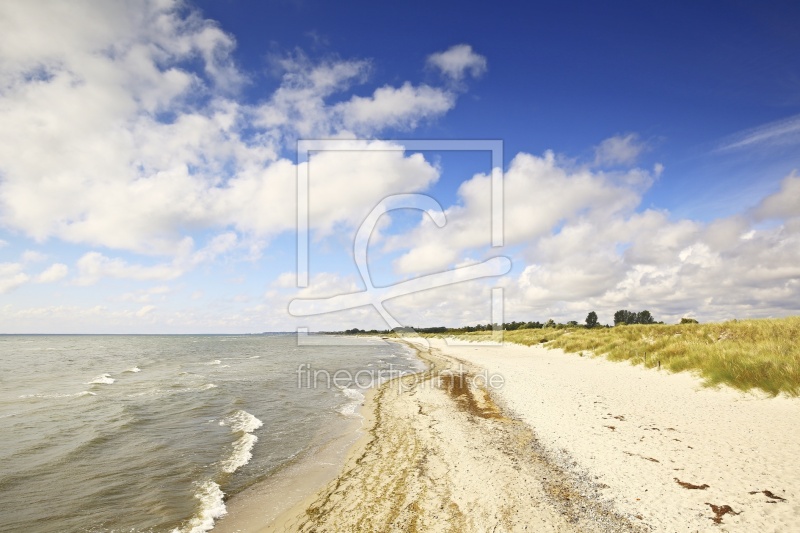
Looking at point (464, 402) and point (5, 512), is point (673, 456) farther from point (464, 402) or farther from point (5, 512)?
point (5, 512)

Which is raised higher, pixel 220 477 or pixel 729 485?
pixel 729 485

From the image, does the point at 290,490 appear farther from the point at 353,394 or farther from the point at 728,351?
the point at 728,351

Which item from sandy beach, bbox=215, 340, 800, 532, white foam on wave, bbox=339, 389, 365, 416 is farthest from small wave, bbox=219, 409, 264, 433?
sandy beach, bbox=215, 340, 800, 532

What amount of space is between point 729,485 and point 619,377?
13.0m

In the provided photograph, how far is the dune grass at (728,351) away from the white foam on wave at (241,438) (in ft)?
51.4

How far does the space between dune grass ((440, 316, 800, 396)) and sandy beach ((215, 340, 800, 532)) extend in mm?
680

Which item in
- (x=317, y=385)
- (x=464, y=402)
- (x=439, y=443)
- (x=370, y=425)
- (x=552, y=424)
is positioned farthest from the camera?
(x=317, y=385)

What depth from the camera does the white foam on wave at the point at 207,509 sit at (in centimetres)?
686

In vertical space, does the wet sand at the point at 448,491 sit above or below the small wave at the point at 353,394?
above

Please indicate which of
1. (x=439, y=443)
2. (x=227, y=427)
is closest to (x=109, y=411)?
(x=227, y=427)

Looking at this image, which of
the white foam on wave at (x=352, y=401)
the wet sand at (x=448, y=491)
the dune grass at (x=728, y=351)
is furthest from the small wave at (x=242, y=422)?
the dune grass at (x=728, y=351)

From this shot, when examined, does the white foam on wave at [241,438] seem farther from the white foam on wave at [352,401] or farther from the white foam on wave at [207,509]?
the white foam on wave at [352,401]

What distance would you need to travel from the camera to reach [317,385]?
74.8ft

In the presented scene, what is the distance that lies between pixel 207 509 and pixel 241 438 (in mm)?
5032
